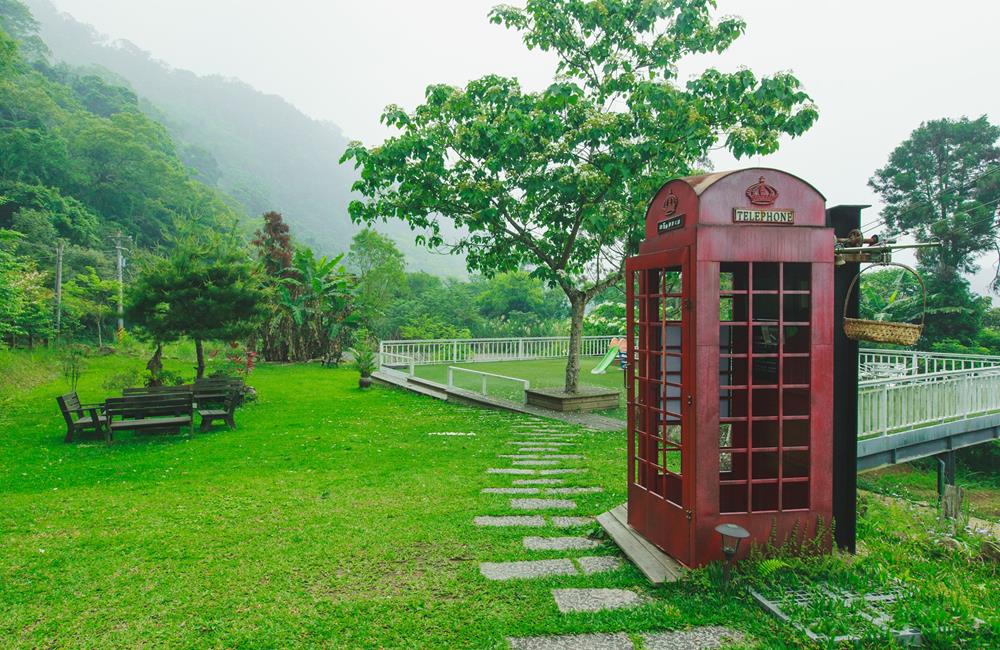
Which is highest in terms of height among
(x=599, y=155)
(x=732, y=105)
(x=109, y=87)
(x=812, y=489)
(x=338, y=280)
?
(x=109, y=87)

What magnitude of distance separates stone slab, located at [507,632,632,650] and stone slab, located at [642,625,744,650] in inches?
5.9

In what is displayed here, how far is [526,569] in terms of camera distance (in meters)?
4.67

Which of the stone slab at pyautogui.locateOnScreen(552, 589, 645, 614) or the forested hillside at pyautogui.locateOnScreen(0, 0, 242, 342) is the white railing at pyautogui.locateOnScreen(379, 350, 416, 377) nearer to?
the stone slab at pyautogui.locateOnScreen(552, 589, 645, 614)

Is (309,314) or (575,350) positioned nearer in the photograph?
(575,350)

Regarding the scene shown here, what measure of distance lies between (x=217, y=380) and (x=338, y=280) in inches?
457

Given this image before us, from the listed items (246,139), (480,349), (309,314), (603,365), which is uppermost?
(246,139)

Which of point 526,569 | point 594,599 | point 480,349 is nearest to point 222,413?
point 526,569

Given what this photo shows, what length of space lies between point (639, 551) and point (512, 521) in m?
1.51

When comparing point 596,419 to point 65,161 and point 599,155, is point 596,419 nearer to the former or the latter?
point 599,155

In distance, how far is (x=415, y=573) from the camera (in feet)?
15.2

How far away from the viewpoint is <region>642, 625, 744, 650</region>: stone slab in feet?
11.5

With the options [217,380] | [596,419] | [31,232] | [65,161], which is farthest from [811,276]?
[65,161]

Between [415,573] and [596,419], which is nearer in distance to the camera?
[415,573]

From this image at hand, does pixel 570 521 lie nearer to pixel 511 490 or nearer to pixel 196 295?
pixel 511 490
